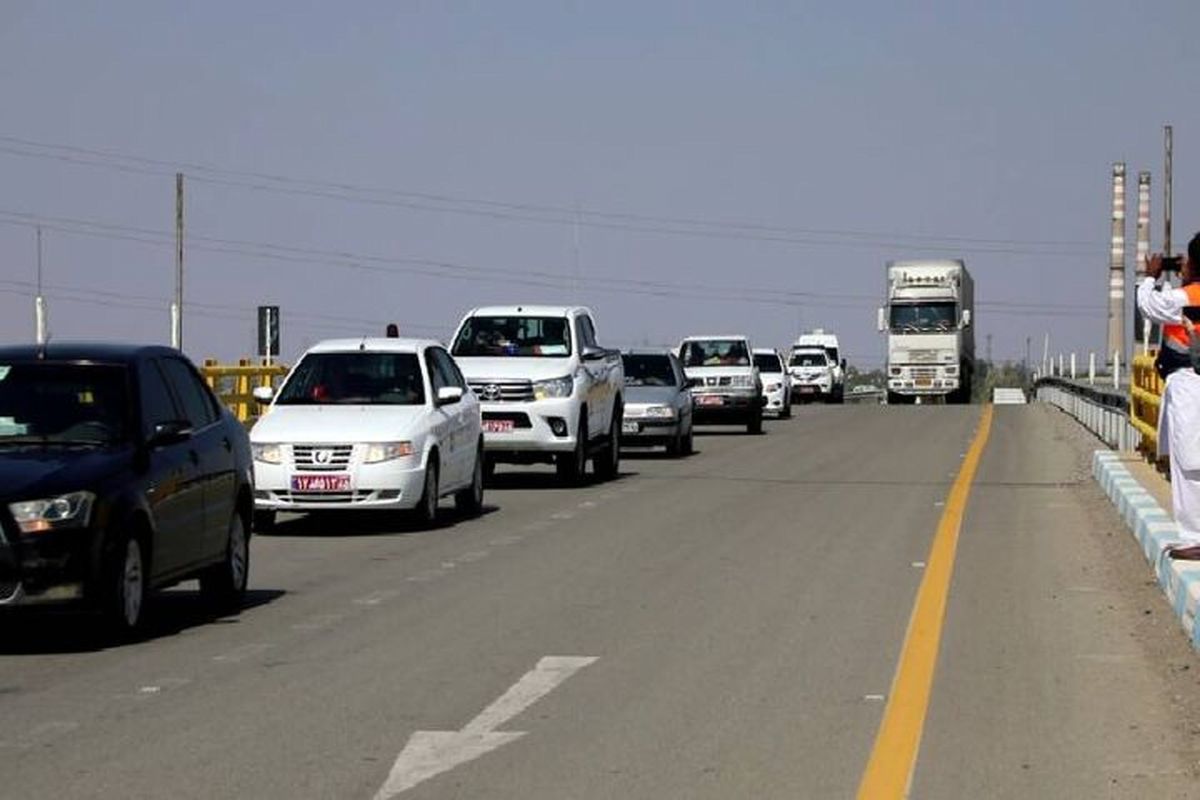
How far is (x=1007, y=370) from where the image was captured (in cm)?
13200

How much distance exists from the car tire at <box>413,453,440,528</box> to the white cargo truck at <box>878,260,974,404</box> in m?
48.6

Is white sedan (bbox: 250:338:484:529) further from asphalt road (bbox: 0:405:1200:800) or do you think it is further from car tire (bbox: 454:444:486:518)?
asphalt road (bbox: 0:405:1200:800)

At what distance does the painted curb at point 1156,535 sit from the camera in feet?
39.6

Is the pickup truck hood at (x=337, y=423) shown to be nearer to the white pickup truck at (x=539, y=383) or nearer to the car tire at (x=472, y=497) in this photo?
the car tire at (x=472, y=497)

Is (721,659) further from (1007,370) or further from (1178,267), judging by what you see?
(1007,370)

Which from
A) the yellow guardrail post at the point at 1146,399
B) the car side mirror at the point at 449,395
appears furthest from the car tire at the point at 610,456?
the car side mirror at the point at 449,395

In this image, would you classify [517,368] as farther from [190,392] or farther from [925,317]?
[925,317]

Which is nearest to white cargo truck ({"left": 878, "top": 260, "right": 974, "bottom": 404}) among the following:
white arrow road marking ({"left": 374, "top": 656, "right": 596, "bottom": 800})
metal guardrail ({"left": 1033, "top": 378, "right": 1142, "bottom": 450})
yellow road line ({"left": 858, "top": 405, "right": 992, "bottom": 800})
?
metal guardrail ({"left": 1033, "top": 378, "right": 1142, "bottom": 450})

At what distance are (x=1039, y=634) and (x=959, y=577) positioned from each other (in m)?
3.12

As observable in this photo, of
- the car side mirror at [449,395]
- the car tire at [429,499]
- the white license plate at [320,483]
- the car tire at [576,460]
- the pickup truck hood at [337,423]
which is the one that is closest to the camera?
the white license plate at [320,483]

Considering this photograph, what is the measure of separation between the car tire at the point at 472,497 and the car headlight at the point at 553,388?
3447 mm

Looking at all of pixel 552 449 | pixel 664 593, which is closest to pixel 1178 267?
pixel 664 593

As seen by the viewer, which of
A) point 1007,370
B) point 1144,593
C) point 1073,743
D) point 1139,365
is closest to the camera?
point 1073,743

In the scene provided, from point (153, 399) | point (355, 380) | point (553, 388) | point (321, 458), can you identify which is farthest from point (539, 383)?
point (153, 399)
